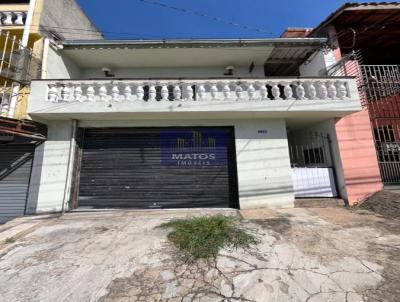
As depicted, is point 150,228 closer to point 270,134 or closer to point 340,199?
point 270,134

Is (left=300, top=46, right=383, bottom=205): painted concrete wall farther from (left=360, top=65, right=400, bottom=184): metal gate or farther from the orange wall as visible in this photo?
(left=360, top=65, right=400, bottom=184): metal gate

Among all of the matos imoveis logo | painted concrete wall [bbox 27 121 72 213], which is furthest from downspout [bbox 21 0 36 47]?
the matos imoveis logo

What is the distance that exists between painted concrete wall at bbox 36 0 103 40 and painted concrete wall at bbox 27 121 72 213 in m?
3.46

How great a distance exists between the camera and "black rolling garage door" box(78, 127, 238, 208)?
6609 millimetres

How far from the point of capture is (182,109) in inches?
243

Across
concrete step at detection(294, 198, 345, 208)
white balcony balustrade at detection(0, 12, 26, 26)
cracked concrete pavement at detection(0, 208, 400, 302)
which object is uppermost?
white balcony balustrade at detection(0, 12, 26, 26)

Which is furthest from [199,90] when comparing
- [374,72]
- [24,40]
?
[374,72]

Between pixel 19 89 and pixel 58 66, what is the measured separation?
160 centimetres

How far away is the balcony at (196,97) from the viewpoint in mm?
6109

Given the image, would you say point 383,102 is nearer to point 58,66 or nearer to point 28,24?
point 58,66

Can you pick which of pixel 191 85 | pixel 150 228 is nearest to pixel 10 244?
pixel 150 228

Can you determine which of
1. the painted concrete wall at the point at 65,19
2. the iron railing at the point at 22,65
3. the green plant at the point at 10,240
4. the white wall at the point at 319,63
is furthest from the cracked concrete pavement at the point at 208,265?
the painted concrete wall at the point at 65,19

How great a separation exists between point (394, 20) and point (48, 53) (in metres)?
12.5

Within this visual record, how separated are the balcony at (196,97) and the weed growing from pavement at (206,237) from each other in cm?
324
